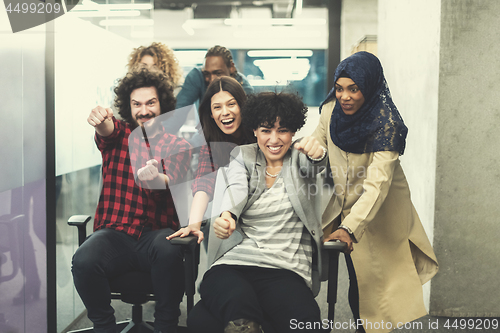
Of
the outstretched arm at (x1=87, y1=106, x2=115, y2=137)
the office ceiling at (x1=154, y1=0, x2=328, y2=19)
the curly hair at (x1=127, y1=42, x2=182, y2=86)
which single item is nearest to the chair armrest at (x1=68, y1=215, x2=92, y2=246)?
the outstretched arm at (x1=87, y1=106, x2=115, y2=137)

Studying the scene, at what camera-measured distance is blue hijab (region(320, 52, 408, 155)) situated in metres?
1.66

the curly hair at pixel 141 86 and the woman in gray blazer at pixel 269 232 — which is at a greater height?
the curly hair at pixel 141 86

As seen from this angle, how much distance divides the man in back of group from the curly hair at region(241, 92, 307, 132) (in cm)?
59

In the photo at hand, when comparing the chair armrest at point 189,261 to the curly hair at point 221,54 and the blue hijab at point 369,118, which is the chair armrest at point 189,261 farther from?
the curly hair at point 221,54

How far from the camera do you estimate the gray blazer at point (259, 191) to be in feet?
5.21

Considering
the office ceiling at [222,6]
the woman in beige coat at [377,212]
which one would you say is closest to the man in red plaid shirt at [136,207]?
the woman in beige coat at [377,212]

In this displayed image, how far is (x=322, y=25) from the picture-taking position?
5078 mm

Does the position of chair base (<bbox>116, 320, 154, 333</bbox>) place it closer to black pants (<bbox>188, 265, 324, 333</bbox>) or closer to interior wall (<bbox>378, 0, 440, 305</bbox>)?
black pants (<bbox>188, 265, 324, 333</bbox>)

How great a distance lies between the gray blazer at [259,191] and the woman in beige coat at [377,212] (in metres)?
0.22

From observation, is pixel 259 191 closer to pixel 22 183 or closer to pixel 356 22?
pixel 22 183

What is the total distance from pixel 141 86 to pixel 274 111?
31.9 inches

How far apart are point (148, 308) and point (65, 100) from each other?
1492 millimetres

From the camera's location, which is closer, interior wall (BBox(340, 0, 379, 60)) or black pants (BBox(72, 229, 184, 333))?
black pants (BBox(72, 229, 184, 333))

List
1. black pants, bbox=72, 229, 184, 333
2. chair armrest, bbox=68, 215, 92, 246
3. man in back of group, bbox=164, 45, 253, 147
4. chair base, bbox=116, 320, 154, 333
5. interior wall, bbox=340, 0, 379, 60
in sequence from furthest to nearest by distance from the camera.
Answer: interior wall, bbox=340, 0, 379, 60, man in back of group, bbox=164, 45, 253, 147, chair base, bbox=116, 320, 154, 333, chair armrest, bbox=68, 215, 92, 246, black pants, bbox=72, 229, 184, 333
